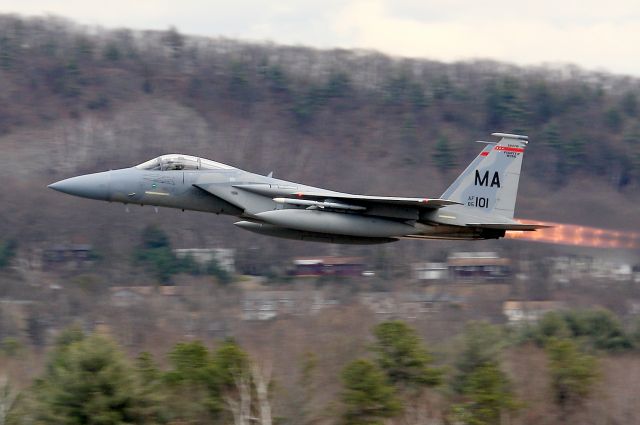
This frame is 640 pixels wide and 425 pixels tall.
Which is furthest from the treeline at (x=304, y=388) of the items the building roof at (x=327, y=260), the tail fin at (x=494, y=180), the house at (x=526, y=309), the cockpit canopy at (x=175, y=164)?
the building roof at (x=327, y=260)

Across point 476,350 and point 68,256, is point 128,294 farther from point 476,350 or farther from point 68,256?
point 476,350

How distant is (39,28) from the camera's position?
79375 millimetres

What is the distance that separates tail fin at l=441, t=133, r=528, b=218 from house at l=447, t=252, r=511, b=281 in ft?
89.8

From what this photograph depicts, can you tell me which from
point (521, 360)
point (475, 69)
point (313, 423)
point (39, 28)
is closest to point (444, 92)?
point (475, 69)

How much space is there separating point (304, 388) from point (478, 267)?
75.4ft

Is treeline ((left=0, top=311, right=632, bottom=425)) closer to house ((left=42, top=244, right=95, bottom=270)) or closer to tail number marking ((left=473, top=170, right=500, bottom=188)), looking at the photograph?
tail number marking ((left=473, top=170, right=500, bottom=188))

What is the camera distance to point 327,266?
1937 inches

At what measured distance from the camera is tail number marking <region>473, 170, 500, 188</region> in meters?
20.1

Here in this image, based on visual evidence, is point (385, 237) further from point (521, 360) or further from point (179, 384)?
point (521, 360)

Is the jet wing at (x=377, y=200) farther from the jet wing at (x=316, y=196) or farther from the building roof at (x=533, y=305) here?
the building roof at (x=533, y=305)

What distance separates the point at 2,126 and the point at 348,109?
903 inches

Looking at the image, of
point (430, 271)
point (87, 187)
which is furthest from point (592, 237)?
point (87, 187)

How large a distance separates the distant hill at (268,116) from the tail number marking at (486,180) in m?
27.6

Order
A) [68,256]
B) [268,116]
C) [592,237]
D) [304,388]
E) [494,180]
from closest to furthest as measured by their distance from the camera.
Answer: [494,180] → [304,388] → [592,237] → [68,256] → [268,116]
